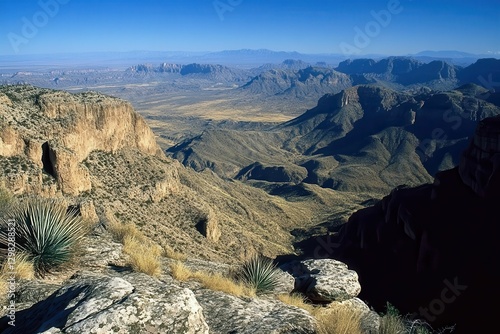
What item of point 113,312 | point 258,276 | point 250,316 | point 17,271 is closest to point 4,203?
point 17,271

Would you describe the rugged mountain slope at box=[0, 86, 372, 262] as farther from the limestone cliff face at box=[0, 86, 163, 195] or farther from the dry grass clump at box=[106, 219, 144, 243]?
the dry grass clump at box=[106, 219, 144, 243]

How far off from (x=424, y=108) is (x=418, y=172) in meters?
54.9

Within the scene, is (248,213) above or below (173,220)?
below

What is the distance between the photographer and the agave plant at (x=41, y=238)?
806cm

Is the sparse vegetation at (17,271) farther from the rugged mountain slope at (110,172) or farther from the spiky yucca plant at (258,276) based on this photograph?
the rugged mountain slope at (110,172)

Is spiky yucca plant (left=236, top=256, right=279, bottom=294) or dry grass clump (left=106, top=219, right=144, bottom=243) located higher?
dry grass clump (left=106, top=219, right=144, bottom=243)

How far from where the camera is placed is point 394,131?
158 m

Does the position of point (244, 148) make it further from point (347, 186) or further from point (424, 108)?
point (424, 108)

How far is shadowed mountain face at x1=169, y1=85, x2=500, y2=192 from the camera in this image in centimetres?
12200

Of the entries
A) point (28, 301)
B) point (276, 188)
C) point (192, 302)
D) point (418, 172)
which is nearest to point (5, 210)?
point (28, 301)

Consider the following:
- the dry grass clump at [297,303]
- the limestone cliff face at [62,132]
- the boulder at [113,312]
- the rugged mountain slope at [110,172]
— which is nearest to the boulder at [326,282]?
the dry grass clump at [297,303]

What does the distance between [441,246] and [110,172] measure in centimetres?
3435

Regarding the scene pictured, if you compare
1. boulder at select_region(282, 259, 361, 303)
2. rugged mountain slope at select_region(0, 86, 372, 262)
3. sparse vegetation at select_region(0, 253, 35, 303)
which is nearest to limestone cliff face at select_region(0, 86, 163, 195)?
rugged mountain slope at select_region(0, 86, 372, 262)

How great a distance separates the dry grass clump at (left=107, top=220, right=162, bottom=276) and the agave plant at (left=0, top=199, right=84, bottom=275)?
146cm
